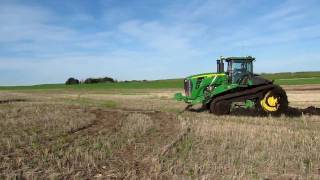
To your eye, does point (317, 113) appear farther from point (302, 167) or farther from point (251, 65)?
point (302, 167)

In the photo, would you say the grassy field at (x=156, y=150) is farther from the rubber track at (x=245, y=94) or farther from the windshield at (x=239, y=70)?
the windshield at (x=239, y=70)

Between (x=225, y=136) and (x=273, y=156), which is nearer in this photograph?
(x=273, y=156)

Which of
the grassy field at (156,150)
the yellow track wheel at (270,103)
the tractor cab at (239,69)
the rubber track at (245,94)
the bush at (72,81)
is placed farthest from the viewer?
the bush at (72,81)

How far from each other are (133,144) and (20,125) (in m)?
5.23

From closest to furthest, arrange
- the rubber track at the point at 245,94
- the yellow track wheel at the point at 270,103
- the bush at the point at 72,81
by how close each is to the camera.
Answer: the yellow track wheel at the point at 270,103 → the rubber track at the point at 245,94 → the bush at the point at 72,81

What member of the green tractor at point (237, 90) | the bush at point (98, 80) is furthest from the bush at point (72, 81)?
the green tractor at point (237, 90)

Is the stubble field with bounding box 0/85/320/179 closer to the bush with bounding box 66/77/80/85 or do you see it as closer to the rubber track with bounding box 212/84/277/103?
the rubber track with bounding box 212/84/277/103

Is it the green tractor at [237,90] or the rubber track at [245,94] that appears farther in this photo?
the rubber track at [245,94]

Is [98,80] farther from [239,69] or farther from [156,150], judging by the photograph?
[156,150]

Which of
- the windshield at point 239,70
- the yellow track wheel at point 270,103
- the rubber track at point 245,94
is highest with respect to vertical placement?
the windshield at point 239,70

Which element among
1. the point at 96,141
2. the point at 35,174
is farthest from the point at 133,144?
the point at 35,174

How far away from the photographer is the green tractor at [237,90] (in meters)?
18.7

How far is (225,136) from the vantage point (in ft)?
40.3

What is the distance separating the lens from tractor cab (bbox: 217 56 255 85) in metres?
19.3
